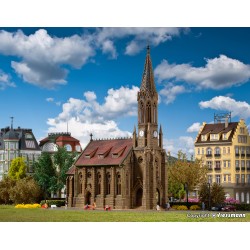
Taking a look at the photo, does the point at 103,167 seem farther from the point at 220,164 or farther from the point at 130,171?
the point at 220,164

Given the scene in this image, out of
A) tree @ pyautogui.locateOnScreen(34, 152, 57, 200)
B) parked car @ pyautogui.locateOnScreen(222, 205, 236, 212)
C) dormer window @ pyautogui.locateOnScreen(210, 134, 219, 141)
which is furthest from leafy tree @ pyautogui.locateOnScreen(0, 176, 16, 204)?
parked car @ pyautogui.locateOnScreen(222, 205, 236, 212)

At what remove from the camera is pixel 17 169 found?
3014 inches

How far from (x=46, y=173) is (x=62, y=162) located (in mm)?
2705

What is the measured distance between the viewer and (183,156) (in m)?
71.2

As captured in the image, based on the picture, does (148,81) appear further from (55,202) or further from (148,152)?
(55,202)

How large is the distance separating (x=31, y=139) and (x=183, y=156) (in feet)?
65.7

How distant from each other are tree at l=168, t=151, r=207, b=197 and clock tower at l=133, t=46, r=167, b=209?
556 centimetres

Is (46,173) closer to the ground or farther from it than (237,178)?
farther from it

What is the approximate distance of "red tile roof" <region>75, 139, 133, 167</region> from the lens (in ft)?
208

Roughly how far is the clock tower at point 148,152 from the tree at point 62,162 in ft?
55.3

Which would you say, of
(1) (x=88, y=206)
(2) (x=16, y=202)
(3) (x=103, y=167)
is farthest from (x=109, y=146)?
(2) (x=16, y=202)

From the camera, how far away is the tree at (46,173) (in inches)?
2963

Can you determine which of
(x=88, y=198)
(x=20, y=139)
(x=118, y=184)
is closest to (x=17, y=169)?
(x=20, y=139)

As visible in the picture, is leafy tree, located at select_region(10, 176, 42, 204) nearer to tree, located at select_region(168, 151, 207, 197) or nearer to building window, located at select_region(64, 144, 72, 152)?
building window, located at select_region(64, 144, 72, 152)
